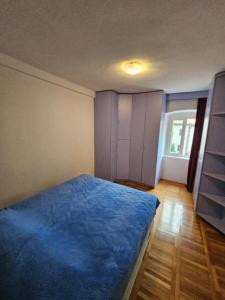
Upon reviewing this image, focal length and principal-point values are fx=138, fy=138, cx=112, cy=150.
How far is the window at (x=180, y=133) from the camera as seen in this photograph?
151 inches

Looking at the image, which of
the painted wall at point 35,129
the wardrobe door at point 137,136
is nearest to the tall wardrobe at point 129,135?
the wardrobe door at point 137,136

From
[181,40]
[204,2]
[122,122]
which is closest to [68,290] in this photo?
[204,2]

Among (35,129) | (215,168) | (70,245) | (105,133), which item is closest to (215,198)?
(215,168)

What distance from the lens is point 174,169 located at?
4.04 metres

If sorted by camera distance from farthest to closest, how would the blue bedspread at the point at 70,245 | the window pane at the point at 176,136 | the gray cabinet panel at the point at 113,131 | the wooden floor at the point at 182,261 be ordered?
1. the window pane at the point at 176,136
2. the gray cabinet panel at the point at 113,131
3. the wooden floor at the point at 182,261
4. the blue bedspread at the point at 70,245

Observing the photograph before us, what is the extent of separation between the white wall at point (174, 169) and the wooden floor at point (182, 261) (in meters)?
1.46

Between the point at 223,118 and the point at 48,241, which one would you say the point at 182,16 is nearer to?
the point at 223,118

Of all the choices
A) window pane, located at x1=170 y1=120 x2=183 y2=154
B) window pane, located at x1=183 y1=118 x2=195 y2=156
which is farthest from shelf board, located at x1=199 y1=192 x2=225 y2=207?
window pane, located at x1=170 y1=120 x2=183 y2=154

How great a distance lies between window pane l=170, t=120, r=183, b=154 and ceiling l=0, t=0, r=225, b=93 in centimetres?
194

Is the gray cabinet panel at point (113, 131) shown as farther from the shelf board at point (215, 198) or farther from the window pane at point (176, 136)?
the shelf board at point (215, 198)

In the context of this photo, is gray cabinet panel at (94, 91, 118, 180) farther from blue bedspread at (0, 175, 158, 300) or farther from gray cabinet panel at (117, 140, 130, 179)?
blue bedspread at (0, 175, 158, 300)

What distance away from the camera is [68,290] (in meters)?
0.83

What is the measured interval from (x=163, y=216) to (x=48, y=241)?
2.08 metres

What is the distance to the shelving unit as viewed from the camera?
219 cm
